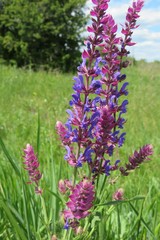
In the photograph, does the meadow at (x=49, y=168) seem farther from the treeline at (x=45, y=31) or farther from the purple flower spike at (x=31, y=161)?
the treeline at (x=45, y=31)

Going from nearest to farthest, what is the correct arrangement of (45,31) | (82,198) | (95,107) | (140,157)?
1. (82,198)
2. (95,107)
3. (140,157)
4. (45,31)

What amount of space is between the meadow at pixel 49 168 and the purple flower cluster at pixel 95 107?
0.12m

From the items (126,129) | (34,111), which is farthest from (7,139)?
(34,111)

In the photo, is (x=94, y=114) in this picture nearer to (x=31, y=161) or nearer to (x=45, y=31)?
(x=31, y=161)

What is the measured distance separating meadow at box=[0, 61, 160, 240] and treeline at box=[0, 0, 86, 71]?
13613mm

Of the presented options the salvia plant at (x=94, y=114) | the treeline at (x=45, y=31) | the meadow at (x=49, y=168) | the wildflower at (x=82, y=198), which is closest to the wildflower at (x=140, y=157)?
the salvia plant at (x=94, y=114)

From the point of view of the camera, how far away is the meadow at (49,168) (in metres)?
1.38

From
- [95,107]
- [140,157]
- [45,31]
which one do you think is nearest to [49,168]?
[140,157]

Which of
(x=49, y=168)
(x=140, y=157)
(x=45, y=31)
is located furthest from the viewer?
(x=45, y=31)

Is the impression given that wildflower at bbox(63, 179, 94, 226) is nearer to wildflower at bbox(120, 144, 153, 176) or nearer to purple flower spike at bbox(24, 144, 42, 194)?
purple flower spike at bbox(24, 144, 42, 194)

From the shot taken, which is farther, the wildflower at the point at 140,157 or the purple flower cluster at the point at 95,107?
the wildflower at the point at 140,157

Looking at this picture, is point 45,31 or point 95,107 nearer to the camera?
point 95,107

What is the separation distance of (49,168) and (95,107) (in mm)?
808

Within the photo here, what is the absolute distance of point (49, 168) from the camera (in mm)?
1894
